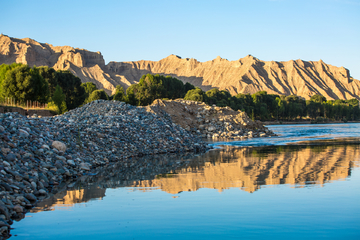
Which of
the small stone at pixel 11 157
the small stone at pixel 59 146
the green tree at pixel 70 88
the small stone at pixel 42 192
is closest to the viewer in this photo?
the small stone at pixel 42 192

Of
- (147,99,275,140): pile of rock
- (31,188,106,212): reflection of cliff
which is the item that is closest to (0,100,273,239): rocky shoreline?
(31,188,106,212): reflection of cliff

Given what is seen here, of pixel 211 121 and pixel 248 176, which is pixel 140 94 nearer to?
pixel 211 121

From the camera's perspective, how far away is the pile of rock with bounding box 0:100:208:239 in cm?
755

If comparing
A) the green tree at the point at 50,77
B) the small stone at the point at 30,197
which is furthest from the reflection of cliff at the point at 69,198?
the green tree at the point at 50,77

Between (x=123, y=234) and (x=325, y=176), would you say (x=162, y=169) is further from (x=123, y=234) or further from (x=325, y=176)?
(x=123, y=234)

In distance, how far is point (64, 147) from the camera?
12.0m

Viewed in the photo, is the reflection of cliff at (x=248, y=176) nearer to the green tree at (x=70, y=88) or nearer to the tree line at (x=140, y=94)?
the tree line at (x=140, y=94)

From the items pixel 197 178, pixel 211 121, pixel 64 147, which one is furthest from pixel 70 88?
pixel 197 178

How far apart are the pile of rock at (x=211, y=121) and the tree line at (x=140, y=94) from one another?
51.9 ft

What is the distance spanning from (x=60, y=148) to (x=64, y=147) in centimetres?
18

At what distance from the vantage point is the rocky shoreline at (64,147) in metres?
7.59

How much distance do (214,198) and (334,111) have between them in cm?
14137

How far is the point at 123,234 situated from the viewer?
521 centimetres

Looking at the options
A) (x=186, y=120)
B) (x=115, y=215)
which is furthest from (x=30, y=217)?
(x=186, y=120)
